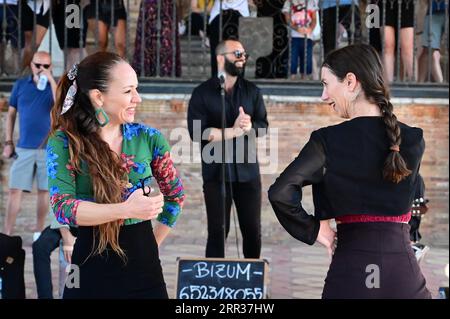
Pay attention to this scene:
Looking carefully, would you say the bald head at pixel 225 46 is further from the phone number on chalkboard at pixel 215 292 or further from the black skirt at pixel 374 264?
the black skirt at pixel 374 264

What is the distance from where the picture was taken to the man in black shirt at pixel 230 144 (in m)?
7.96

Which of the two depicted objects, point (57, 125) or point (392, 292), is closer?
point (392, 292)

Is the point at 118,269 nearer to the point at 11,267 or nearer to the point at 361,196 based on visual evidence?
the point at 361,196

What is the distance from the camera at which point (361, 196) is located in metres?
3.95

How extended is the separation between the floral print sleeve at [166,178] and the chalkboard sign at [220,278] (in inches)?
100

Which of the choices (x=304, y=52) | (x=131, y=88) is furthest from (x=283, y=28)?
(x=131, y=88)

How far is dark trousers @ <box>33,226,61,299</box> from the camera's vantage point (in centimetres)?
723

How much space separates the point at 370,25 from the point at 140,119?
8.50 feet

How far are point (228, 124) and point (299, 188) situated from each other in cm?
395

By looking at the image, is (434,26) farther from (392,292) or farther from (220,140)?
(392,292)

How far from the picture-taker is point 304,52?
1106 centimetres

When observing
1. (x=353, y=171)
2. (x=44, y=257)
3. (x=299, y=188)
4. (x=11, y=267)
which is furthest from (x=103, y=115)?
(x=44, y=257)

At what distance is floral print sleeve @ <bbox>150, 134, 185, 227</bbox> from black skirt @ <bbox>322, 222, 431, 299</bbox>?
0.88 meters

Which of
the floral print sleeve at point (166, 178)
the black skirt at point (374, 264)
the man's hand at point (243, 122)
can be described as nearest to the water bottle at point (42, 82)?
the man's hand at point (243, 122)
